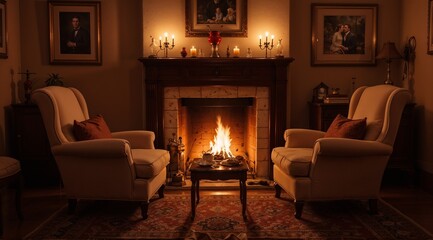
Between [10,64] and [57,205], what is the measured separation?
1925 mm

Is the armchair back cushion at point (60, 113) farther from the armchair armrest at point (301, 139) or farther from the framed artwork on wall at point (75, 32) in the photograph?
the armchair armrest at point (301, 139)

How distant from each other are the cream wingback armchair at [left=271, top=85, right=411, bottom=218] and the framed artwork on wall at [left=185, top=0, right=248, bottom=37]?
2.05m

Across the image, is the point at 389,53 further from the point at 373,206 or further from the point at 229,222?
the point at 229,222

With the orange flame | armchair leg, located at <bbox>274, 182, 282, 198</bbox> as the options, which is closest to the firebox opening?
the orange flame

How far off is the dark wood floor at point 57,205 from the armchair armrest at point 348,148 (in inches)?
26.8

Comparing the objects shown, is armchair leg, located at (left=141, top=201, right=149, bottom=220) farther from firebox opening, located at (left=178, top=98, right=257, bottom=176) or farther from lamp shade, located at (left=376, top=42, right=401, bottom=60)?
lamp shade, located at (left=376, top=42, right=401, bottom=60)

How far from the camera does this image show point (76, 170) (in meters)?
3.97

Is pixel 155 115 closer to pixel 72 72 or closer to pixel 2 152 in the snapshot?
pixel 72 72

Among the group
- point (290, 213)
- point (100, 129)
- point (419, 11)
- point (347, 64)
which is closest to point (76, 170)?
point (100, 129)

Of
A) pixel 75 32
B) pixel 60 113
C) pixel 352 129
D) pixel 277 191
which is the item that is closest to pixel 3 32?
pixel 75 32

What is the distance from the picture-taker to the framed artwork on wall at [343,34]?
18.8 feet

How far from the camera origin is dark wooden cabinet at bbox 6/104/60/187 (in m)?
5.14

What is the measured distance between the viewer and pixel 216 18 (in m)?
5.52

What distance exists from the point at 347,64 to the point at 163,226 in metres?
3.34
